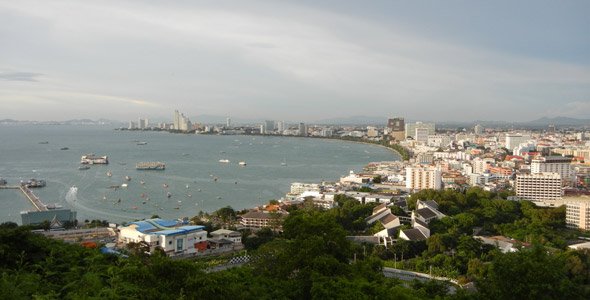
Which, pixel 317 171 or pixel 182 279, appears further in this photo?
pixel 317 171

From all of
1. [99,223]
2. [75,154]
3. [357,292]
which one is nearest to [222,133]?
[75,154]

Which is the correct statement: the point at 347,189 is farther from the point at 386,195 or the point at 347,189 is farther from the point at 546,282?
the point at 546,282

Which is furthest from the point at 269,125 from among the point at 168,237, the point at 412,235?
the point at 168,237

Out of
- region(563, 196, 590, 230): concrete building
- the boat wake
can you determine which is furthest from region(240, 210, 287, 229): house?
the boat wake

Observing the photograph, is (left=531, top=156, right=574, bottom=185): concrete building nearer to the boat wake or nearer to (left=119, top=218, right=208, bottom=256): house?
(left=119, top=218, right=208, bottom=256): house

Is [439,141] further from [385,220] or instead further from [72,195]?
[385,220]

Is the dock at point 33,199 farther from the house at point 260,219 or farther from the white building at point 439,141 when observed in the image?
the white building at point 439,141
